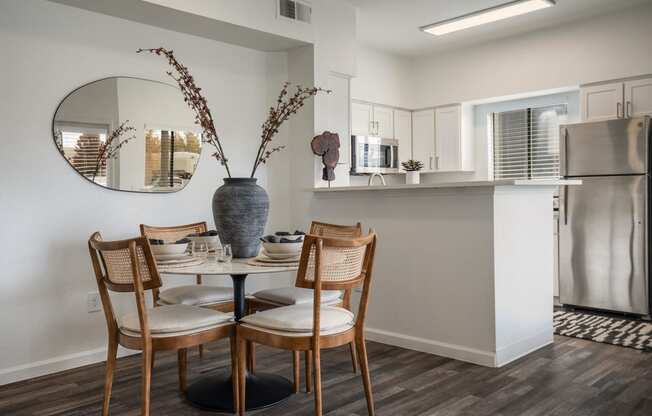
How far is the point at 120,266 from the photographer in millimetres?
2307

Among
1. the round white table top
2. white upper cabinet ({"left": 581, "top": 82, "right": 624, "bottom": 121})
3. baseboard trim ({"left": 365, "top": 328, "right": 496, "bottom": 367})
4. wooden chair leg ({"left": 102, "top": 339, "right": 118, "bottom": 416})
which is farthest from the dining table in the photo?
white upper cabinet ({"left": 581, "top": 82, "right": 624, "bottom": 121})

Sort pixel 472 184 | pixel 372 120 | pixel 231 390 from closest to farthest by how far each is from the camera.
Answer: pixel 231 390 < pixel 472 184 < pixel 372 120

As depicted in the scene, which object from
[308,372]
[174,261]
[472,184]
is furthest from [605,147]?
[174,261]

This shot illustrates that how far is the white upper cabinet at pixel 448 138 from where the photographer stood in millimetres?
6051

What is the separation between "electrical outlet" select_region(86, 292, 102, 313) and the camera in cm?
342

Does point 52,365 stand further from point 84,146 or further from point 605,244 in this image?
point 605,244

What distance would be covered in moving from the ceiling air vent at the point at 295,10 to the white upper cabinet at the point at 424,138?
8.02ft

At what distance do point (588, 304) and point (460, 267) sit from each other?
2022 millimetres

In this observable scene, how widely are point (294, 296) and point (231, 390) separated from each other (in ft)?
1.85

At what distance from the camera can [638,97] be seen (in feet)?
15.4

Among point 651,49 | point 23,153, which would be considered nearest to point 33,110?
point 23,153

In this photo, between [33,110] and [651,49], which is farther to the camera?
[651,49]

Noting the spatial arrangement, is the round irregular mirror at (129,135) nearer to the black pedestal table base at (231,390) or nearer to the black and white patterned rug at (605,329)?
the black pedestal table base at (231,390)

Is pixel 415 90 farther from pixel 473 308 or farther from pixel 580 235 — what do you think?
pixel 473 308
